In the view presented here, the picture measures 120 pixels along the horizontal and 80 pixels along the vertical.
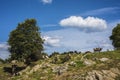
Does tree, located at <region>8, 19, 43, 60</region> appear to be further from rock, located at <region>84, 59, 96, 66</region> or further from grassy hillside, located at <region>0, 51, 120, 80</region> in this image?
rock, located at <region>84, 59, 96, 66</region>

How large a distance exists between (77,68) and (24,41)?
27.4 meters

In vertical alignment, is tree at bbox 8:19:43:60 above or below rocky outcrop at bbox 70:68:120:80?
above

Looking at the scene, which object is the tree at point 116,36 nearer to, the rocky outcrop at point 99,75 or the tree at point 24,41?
the tree at point 24,41

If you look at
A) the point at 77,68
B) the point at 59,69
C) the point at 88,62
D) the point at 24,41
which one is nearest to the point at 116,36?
the point at 24,41

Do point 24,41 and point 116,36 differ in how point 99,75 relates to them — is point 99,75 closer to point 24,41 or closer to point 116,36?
→ point 24,41

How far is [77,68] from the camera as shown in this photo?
5384cm

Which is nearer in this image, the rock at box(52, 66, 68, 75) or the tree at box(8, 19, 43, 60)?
the rock at box(52, 66, 68, 75)

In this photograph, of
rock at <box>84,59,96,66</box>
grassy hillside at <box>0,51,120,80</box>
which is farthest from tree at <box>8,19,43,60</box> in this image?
rock at <box>84,59,96,66</box>

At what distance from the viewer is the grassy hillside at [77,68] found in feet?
160

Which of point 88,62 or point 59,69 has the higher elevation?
point 88,62

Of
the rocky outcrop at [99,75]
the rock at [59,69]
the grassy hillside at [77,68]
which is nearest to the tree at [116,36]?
the grassy hillside at [77,68]

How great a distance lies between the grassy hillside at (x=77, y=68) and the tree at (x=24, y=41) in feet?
42.8

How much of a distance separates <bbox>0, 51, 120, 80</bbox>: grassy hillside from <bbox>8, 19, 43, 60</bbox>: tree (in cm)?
1306

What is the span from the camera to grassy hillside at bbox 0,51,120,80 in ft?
160
